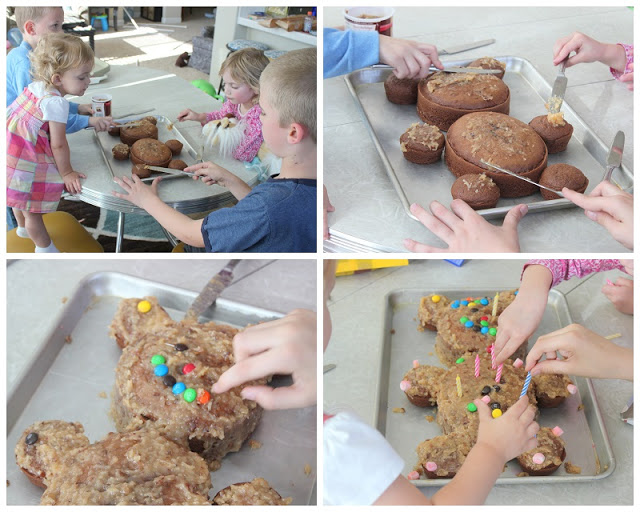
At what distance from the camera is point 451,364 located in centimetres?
146

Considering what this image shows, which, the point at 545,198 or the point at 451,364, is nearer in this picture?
the point at 545,198

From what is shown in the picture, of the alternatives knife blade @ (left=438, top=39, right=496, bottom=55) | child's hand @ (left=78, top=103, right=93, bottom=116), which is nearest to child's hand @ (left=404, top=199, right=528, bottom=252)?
knife blade @ (left=438, top=39, right=496, bottom=55)

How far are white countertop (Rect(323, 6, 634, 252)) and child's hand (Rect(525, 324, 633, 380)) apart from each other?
0.61ft

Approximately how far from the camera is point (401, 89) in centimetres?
164

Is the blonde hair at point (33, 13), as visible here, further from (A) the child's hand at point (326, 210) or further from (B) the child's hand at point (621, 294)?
(B) the child's hand at point (621, 294)

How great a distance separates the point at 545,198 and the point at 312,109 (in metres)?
0.55

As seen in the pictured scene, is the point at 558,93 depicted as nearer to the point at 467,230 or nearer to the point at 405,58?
the point at 405,58

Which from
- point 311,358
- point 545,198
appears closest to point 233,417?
point 311,358

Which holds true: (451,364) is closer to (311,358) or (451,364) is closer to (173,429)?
(311,358)

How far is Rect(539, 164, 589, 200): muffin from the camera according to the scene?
130 centimetres

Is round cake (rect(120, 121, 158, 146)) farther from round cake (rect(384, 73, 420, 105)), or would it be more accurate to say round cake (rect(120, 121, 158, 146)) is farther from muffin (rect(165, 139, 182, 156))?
round cake (rect(384, 73, 420, 105))

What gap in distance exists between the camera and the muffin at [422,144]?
1.42 meters

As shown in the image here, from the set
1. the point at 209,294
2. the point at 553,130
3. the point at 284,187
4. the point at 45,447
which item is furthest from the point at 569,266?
the point at 45,447

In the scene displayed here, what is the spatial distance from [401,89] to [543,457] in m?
1.00
